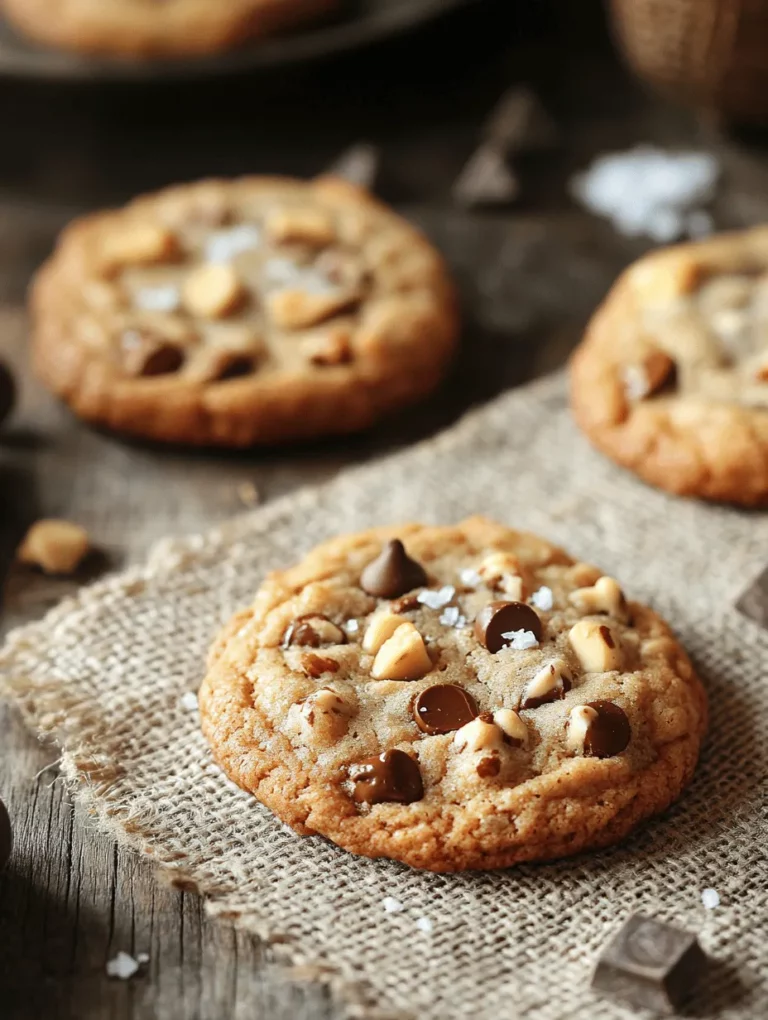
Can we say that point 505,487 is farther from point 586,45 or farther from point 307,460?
point 586,45

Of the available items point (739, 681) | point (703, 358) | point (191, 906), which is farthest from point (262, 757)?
point (703, 358)

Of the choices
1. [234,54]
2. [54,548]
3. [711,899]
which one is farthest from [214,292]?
[711,899]

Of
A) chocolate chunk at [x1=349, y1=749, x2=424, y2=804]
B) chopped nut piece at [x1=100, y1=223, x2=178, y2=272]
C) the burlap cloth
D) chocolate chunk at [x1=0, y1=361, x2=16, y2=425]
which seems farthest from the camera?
chopped nut piece at [x1=100, y1=223, x2=178, y2=272]

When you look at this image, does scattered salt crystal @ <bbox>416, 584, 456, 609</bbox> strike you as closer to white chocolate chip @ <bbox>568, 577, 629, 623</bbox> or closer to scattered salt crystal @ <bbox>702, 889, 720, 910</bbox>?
white chocolate chip @ <bbox>568, 577, 629, 623</bbox>

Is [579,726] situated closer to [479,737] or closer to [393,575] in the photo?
[479,737]

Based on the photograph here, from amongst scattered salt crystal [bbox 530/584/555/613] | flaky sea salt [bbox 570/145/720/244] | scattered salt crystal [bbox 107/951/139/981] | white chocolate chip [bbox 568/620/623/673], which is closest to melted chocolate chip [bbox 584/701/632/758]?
white chocolate chip [bbox 568/620/623/673]

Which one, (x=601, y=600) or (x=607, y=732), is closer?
(x=607, y=732)
